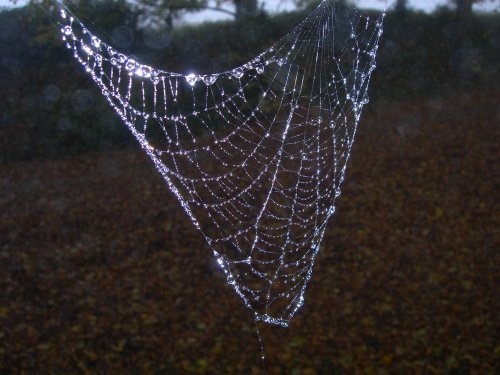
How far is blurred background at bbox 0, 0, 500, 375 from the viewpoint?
196 inches

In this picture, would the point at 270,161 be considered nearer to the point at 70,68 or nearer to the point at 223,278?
the point at 223,278

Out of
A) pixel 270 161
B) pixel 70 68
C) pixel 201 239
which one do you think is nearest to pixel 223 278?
pixel 201 239

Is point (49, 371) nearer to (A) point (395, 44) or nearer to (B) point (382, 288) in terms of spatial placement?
(B) point (382, 288)

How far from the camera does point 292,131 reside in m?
7.67

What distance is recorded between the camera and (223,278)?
230 inches

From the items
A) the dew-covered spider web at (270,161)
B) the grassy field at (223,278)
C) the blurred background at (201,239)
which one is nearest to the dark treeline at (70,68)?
the blurred background at (201,239)

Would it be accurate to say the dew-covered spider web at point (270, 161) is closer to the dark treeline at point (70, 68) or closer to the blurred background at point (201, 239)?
the blurred background at point (201, 239)

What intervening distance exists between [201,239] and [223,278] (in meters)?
0.76

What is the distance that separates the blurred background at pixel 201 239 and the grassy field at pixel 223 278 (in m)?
0.02

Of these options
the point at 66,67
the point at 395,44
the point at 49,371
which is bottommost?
the point at 49,371

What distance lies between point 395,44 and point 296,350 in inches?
Answer: 244

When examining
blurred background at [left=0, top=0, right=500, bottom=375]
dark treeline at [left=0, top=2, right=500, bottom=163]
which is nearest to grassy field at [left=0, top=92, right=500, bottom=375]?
blurred background at [left=0, top=0, right=500, bottom=375]

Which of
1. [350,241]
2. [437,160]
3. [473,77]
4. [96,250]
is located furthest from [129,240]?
[473,77]

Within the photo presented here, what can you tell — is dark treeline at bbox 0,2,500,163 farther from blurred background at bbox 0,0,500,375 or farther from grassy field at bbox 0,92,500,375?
grassy field at bbox 0,92,500,375
